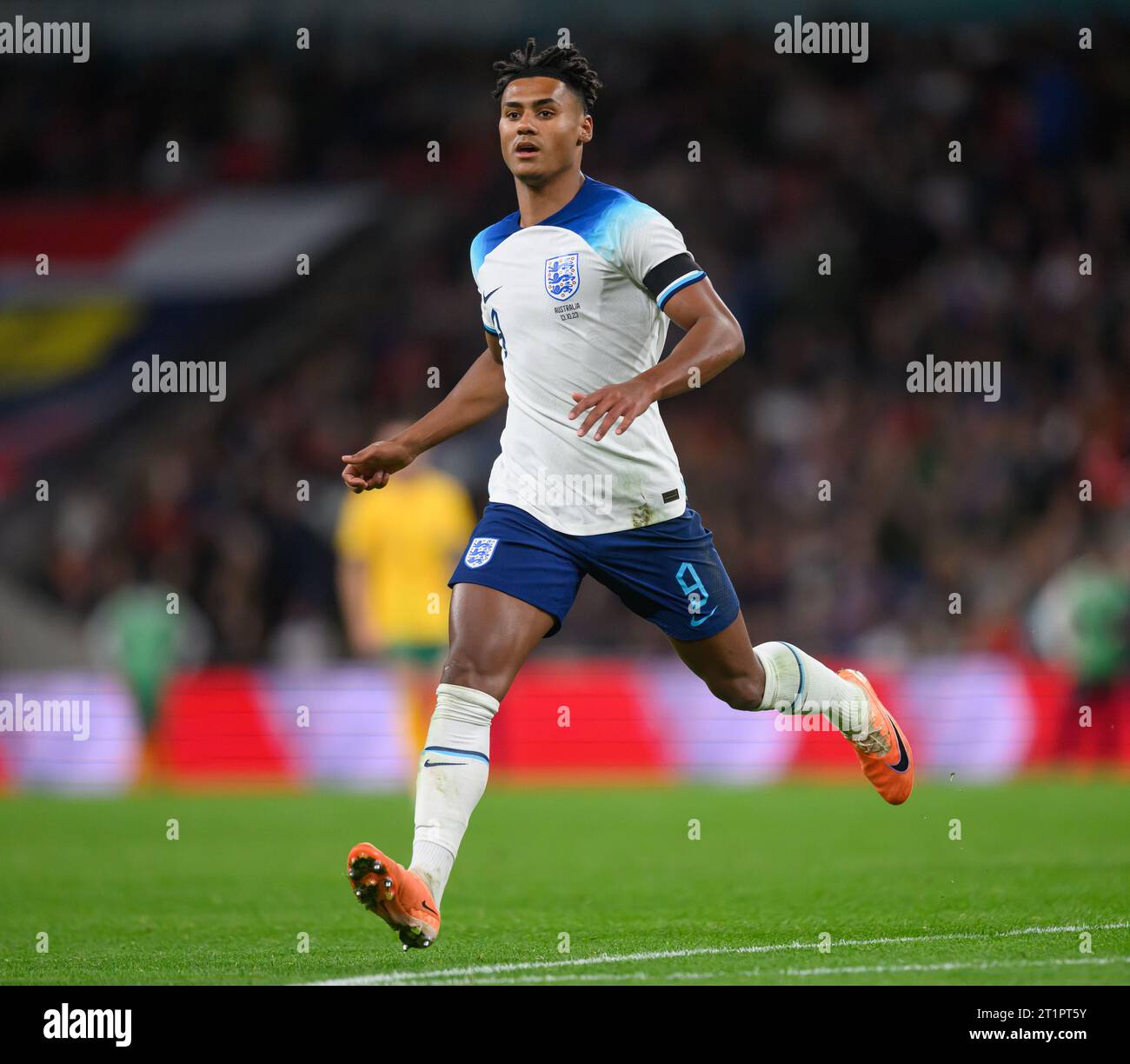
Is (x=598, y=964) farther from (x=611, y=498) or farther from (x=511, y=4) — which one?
(x=511, y=4)

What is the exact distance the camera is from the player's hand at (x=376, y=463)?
19.3 ft

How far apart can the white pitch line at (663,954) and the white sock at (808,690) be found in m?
0.99

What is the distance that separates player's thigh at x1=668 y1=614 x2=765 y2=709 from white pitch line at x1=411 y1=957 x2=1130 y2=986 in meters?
1.27

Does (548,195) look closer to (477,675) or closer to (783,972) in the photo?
(477,675)

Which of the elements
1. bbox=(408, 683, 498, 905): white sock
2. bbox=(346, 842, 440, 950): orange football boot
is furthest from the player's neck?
bbox=(346, 842, 440, 950): orange football boot

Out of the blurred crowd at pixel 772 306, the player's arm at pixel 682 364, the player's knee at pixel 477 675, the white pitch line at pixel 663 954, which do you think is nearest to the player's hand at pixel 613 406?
the player's arm at pixel 682 364

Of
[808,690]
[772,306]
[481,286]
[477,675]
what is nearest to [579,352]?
[481,286]

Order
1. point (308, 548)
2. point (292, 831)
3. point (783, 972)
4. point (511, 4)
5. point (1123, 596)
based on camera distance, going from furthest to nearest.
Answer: point (511, 4), point (308, 548), point (1123, 596), point (292, 831), point (783, 972)

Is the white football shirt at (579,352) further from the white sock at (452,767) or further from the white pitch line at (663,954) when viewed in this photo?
the white pitch line at (663,954)

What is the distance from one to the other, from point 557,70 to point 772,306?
14.5 meters

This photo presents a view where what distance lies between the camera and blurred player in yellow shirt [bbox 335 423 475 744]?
1223cm

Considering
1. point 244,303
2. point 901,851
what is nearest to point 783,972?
point 901,851

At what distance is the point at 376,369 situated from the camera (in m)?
20.6

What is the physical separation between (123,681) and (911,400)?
8.49 m
